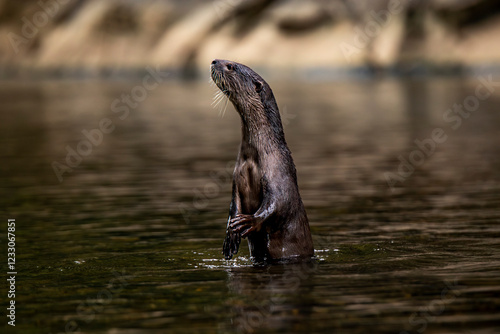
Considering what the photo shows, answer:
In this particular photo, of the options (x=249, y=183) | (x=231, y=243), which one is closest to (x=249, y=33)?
(x=249, y=183)

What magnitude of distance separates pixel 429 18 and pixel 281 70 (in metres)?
8.66

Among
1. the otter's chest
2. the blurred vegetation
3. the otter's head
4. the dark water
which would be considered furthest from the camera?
the blurred vegetation

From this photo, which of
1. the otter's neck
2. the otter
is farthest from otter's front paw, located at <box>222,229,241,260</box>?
the otter's neck

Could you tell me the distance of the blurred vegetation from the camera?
50.3 m

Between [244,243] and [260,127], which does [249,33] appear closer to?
[244,243]

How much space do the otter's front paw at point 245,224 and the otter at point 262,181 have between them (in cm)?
3

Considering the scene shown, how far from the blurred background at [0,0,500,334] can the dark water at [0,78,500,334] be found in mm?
32

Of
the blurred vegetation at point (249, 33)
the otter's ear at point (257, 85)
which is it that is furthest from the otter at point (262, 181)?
the blurred vegetation at point (249, 33)

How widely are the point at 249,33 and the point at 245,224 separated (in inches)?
1804

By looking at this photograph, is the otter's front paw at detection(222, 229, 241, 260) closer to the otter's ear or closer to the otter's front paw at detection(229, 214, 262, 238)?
the otter's front paw at detection(229, 214, 262, 238)

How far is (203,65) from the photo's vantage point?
54.2 metres

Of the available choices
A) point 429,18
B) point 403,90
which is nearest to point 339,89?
point 403,90

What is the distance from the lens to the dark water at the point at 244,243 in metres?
6.88

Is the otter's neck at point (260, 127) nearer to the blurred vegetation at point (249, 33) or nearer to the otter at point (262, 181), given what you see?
the otter at point (262, 181)
